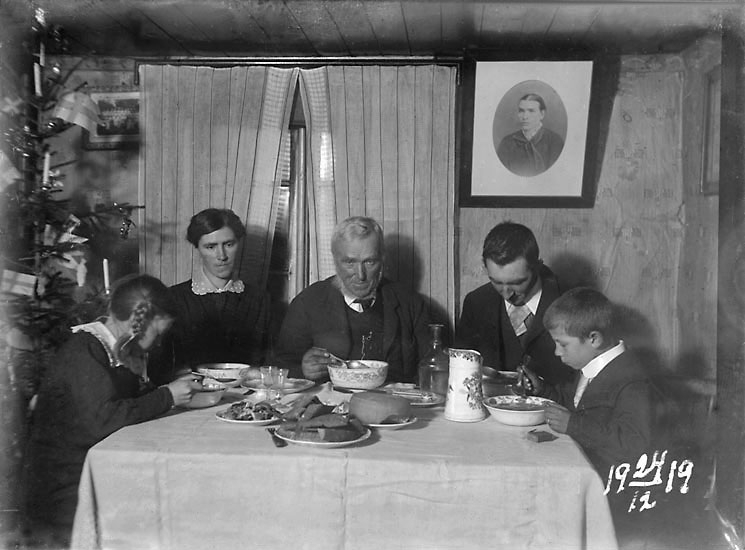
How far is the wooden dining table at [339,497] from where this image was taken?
1498 millimetres

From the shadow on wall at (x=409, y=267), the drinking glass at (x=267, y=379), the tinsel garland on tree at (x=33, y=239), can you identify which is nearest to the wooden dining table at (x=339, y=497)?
the drinking glass at (x=267, y=379)

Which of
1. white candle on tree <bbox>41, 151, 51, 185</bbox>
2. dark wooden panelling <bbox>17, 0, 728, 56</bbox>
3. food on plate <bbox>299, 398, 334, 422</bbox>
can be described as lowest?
food on plate <bbox>299, 398, 334, 422</bbox>

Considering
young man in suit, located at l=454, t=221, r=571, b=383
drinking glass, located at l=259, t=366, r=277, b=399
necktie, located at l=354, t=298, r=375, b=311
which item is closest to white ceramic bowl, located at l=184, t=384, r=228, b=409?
drinking glass, located at l=259, t=366, r=277, b=399

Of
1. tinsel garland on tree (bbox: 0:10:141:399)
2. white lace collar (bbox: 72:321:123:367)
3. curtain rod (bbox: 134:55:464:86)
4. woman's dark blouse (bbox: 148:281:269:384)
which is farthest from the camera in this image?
curtain rod (bbox: 134:55:464:86)

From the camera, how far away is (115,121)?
11.5ft

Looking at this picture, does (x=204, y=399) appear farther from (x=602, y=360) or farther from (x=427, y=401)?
(x=602, y=360)

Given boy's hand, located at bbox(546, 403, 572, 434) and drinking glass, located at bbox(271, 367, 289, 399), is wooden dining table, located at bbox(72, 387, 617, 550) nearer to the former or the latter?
boy's hand, located at bbox(546, 403, 572, 434)

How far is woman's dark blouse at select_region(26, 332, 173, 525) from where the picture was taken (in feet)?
5.69

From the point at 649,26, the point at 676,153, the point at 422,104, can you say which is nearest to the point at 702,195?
the point at 676,153

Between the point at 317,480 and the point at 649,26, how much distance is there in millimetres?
2612

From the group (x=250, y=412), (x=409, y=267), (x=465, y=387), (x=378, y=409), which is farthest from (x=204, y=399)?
(x=409, y=267)

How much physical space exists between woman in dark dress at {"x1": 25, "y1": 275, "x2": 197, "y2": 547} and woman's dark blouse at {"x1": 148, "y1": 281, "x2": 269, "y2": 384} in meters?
1.15

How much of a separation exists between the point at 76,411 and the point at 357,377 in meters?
0.80

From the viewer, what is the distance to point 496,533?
59.9 inches
